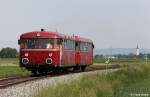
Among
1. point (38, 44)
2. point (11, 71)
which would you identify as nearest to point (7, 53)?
point (11, 71)

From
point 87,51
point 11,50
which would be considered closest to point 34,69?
point 87,51

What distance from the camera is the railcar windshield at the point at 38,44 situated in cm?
3550

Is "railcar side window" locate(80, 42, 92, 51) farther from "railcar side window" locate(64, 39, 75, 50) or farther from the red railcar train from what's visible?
the red railcar train

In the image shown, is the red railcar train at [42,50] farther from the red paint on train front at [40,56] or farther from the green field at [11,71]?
the green field at [11,71]

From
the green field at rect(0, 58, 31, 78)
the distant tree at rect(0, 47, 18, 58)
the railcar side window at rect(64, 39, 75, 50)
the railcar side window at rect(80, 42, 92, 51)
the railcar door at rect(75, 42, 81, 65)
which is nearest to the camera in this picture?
the railcar side window at rect(64, 39, 75, 50)

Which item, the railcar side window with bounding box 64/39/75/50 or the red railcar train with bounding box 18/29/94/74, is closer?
the red railcar train with bounding box 18/29/94/74

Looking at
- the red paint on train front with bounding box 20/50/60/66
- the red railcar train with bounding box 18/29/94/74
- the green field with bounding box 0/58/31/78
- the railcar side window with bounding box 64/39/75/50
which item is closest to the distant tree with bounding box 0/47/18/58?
the green field with bounding box 0/58/31/78

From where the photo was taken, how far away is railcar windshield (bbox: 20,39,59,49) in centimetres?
3550

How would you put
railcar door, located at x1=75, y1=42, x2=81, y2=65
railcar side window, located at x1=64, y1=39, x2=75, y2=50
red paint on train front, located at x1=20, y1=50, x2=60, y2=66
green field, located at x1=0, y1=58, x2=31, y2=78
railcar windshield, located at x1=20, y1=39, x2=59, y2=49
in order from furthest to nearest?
railcar door, located at x1=75, y1=42, x2=81, y2=65, green field, located at x1=0, y1=58, x2=31, y2=78, railcar side window, located at x1=64, y1=39, x2=75, y2=50, railcar windshield, located at x1=20, y1=39, x2=59, y2=49, red paint on train front, located at x1=20, y1=50, x2=60, y2=66

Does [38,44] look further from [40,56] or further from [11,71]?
[11,71]

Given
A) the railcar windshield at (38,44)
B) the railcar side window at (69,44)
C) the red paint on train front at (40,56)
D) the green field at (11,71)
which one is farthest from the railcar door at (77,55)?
the red paint on train front at (40,56)

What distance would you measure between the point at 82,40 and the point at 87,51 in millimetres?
2551

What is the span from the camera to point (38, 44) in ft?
117

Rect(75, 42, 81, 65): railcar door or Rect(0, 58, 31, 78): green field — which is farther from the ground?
Rect(75, 42, 81, 65): railcar door
